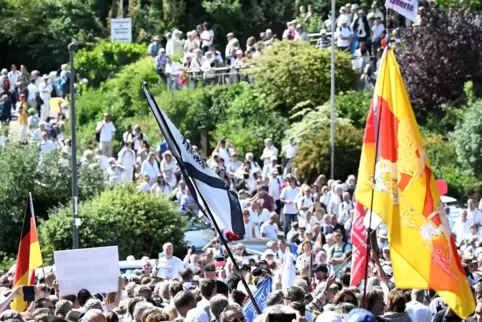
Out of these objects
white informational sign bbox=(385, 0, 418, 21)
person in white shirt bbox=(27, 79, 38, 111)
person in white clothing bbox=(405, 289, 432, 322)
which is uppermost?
white informational sign bbox=(385, 0, 418, 21)

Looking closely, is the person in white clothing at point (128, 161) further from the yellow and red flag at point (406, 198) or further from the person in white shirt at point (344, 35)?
the yellow and red flag at point (406, 198)

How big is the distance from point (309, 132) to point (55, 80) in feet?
39.7

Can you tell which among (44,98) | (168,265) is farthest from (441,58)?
(168,265)

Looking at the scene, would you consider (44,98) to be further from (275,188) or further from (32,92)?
(275,188)

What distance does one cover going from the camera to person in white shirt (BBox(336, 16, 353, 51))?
36.5 meters

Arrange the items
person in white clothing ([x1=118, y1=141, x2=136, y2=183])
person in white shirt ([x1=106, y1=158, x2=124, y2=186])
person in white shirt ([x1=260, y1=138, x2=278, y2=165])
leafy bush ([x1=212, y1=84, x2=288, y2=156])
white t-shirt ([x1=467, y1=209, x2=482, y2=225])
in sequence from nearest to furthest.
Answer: white t-shirt ([x1=467, y1=209, x2=482, y2=225])
person in white shirt ([x1=106, y1=158, x2=124, y2=186])
person in white clothing ([x1=118, y1=141, x2=136, y2=183])
person in white shirt ([x1=260, y1=138, x2=278, y2=165])
leafy bush ([x1=212, y1=84, x2=288, y2=156])

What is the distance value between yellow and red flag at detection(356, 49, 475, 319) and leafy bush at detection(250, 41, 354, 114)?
22685mm

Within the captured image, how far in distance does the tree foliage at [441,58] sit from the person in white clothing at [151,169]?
731 cm

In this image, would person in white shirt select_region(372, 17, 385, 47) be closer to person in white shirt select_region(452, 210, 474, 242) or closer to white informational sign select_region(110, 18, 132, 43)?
person in white shirt select_region(452, 210, 474, 242)

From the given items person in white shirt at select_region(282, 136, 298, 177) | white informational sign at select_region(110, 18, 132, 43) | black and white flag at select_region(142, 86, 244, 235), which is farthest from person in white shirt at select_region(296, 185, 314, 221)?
white informational sign at select_region(110, 18, 132, 43)

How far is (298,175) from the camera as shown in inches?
1187

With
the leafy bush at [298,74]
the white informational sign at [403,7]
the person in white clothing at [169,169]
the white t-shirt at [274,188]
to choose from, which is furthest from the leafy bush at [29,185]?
the white informational sign at [403,7]

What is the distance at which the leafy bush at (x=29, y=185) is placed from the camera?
26844 mm

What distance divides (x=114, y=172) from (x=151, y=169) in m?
0.79
